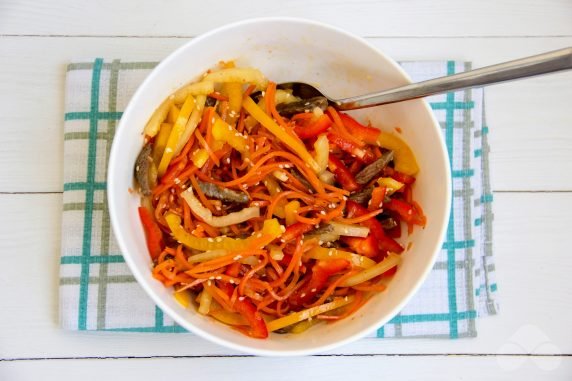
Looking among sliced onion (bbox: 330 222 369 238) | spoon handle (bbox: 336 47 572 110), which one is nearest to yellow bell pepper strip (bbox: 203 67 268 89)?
spoon handle (bbox: 336 47 572 110)

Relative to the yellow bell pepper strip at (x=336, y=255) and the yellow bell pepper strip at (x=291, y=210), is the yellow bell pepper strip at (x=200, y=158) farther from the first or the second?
the yellow bell pepper strip at (x=336, y=255)

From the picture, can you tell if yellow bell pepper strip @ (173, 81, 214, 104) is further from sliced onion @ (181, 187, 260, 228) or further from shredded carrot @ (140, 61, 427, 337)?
sliced onion @ (181, 187, 260, 228)

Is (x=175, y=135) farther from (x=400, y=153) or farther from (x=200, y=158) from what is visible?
(x=400, y=153)

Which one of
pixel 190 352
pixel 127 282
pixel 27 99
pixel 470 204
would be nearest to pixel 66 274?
pixel 127 282

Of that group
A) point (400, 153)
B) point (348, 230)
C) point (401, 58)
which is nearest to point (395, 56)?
point (401, 58)

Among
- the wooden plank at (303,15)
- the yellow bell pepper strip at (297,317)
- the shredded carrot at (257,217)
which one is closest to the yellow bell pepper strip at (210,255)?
the shredded carrot at (257,217)
